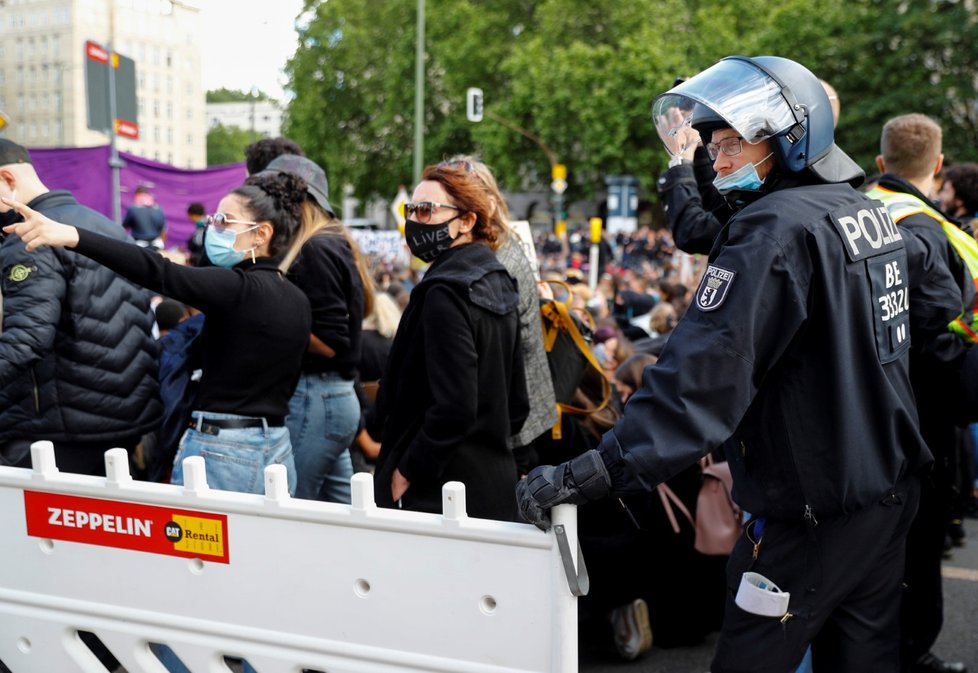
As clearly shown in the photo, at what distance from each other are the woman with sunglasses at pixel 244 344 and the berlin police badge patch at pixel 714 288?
5.30ft

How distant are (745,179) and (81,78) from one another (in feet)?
191

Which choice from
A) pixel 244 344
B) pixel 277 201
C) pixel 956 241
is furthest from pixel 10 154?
Result: pixel 956 241

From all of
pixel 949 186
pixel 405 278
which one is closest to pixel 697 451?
pixel 949 186

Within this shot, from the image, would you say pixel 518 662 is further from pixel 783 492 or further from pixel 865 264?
pixel 865 264

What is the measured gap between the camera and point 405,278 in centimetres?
1329

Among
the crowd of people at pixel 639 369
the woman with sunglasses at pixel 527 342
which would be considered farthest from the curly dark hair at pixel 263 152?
the woman with sunglasses at pixel 527 342

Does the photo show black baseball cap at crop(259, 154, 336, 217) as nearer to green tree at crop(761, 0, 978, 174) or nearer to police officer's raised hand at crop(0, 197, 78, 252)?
police officer's raised hand at crop(0, 197, 78, 252)

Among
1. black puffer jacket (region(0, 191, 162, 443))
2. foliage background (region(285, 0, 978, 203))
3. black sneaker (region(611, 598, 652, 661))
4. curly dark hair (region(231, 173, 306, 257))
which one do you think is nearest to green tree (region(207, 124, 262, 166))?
foliage background (region(285, 0, 978, 203))

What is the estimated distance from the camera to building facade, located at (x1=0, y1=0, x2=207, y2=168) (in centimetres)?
6662

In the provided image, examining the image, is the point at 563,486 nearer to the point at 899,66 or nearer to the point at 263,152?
the point at 263,152

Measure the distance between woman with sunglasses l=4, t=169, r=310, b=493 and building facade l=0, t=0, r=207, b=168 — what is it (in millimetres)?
46880

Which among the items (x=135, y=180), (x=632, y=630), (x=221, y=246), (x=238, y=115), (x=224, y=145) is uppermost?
(x=238, y=115)

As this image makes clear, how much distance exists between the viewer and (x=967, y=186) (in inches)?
182

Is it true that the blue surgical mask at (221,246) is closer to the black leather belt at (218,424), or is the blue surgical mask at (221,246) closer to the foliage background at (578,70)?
the black leather belt at (218,424)
